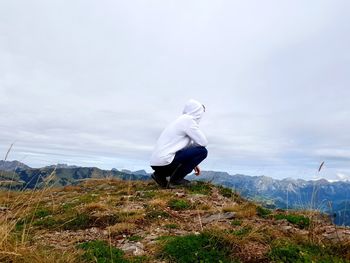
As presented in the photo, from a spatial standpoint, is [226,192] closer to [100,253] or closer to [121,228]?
[121,228]

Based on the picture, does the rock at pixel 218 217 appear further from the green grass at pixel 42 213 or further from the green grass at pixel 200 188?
the green grass at pixel 42 213

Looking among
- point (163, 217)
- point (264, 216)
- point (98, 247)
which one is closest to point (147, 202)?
point (163, 217)

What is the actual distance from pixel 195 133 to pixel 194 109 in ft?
2.63

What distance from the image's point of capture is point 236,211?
355 inches

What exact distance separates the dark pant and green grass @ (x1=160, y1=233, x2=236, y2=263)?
552 centimetres

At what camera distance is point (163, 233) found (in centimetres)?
730

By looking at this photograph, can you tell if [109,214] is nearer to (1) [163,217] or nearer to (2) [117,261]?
(1) [163,217]

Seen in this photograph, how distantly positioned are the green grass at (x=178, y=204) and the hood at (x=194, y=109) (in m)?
3.09

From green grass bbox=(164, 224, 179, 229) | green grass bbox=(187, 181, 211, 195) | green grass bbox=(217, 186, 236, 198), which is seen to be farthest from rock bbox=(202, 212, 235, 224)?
green grass bbox=(217, 186, 236, 198)

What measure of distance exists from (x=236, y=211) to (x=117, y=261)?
4098 mm

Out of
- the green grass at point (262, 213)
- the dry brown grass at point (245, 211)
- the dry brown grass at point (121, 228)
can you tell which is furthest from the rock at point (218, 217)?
the dry brown grass at point (121, 228)

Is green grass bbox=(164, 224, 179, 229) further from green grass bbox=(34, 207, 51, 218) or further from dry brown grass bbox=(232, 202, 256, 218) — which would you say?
green grass bbox=(34, 207, 51, 218)

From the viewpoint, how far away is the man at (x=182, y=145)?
11641 millimetres

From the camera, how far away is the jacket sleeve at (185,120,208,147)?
1164 centimetres
